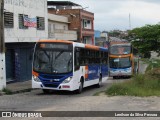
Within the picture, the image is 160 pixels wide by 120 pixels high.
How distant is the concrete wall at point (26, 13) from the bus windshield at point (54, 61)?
321 inches

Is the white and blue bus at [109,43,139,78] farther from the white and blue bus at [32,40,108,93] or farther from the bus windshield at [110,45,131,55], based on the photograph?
the white and blue bus at [32,40,108,93]

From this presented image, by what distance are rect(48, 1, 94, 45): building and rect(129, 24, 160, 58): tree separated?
27.1ft

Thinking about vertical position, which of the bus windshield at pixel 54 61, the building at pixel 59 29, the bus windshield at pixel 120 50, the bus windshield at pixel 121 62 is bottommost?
the bus windshield at pixel 121 62

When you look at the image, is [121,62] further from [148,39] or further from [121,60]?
[148,39]

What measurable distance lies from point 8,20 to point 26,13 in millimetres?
3256

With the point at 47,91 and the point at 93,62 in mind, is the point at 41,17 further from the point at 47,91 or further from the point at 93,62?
the point at 47,91

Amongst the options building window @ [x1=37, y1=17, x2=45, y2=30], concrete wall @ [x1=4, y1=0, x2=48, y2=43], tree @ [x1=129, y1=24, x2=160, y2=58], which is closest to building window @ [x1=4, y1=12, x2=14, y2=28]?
concrete wall @ [x1=4, y1=0, x2=48, y2=43]

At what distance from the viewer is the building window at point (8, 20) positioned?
30.6 metres

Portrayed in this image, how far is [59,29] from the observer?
50969 mm

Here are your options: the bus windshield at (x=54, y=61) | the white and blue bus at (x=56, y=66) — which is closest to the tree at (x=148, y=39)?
the white and blue bus at (x=56, y=66)

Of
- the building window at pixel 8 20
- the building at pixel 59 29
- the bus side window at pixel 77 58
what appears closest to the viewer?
the bus side window at pixel 77 58

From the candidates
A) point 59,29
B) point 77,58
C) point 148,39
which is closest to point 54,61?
point 77,58

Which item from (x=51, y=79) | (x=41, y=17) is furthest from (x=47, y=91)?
(x=41, y=17)

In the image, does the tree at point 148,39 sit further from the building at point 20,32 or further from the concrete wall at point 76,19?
A: the building at point 20,32
